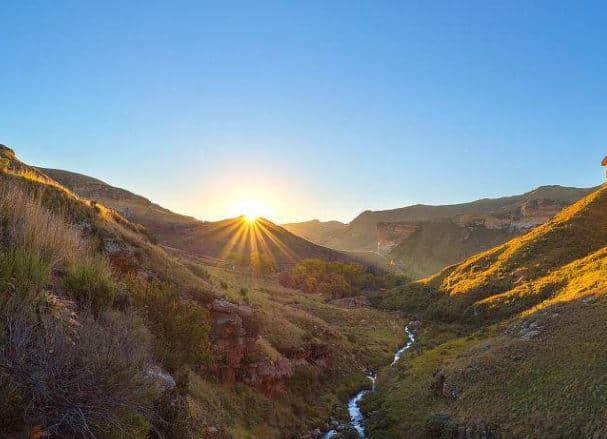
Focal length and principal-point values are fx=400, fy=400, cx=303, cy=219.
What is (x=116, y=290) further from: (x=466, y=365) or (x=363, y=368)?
(x=363, y=368)

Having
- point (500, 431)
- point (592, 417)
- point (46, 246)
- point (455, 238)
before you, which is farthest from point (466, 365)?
point (455, 238)

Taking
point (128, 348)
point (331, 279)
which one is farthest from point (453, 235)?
point (128, 348)

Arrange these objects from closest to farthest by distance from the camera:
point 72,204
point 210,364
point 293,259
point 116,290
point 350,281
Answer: point 116,290 → point 210,364 → point 72,204 → point 350,281 → point 293,259

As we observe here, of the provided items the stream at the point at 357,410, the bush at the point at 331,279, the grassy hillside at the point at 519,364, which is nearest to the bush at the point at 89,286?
the grassy hillside at the point at 519,364

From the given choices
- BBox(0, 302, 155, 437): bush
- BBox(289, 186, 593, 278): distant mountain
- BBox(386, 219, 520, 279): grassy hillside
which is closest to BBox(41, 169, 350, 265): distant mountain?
BBox(386, 219, 520, 279): grassy hillside

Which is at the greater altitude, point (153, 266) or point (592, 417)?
point (153, 266)

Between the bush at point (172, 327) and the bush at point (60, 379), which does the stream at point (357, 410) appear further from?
the bush at point (60, 379)

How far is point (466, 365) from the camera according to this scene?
20906 millimetres

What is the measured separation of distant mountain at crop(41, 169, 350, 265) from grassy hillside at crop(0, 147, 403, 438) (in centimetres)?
4935

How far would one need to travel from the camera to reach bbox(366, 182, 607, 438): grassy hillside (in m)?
14.2

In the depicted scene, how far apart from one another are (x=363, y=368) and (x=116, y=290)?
25.4 metres

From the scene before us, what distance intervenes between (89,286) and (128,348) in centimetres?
349

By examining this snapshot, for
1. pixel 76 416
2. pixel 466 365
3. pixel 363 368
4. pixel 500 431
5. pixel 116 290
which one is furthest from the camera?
pixel 363 368

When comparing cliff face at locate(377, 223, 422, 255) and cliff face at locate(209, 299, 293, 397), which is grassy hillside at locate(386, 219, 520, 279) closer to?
cliff face at locate(377, 223, 422, 255)
